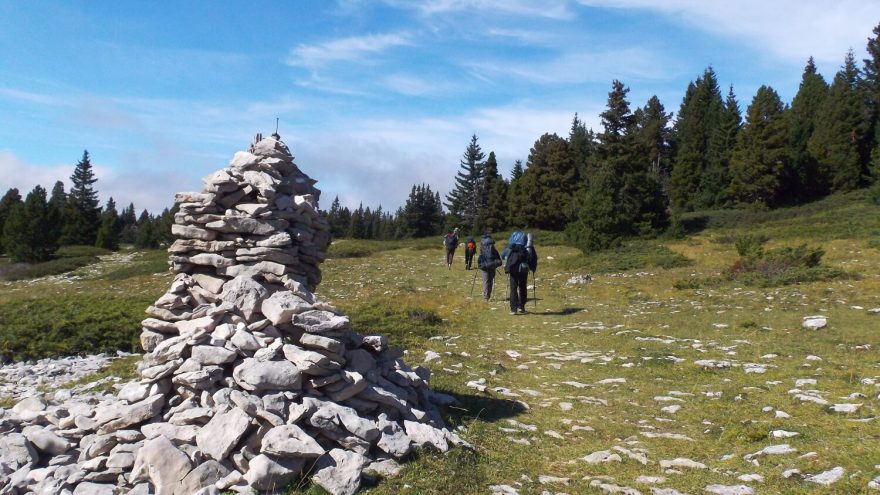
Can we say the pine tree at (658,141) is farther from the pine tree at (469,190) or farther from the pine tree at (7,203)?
the pine tree at (7,203)

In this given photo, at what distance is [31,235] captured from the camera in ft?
204

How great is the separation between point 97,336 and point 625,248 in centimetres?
3247

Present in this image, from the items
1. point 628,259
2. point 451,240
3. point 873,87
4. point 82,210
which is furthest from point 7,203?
point 873,87

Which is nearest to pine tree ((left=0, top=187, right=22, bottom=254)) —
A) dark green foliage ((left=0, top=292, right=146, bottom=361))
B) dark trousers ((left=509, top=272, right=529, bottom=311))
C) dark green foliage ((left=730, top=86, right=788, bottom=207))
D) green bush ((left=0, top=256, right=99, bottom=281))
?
green bush ((left=0, top=256, right=99, bottom=281))

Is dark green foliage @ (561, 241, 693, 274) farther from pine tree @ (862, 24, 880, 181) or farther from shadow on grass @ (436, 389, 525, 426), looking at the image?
pine tree @ (862, 24, 880, 181)

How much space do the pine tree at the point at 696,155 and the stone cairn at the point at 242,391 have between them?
75.7m

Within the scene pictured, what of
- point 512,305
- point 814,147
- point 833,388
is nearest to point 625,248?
point 512,305

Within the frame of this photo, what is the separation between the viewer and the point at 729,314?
18.3 metres

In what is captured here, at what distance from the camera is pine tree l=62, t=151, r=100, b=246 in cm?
8912

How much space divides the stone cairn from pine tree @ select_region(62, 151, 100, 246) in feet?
295

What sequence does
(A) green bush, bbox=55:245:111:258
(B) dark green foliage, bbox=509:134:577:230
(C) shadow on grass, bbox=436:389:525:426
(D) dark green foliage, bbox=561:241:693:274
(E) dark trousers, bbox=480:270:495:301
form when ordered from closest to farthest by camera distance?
(C) shadow on grass, bbox=436:389:525:426 < (E) dark trousers, bbox=480:270:495:301 < (D) dark green foliage, bbox=561:241:693:274 < (A) green bush, bbox=55:245:111:258 < (B) dark green foliage, bbox=509:134:577:230

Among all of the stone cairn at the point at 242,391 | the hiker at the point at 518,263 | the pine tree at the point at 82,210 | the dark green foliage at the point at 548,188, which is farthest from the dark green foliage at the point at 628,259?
the pine tree at the point at 82,210

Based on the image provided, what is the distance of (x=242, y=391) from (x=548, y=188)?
70752 mm

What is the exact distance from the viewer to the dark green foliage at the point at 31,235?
61781 mm
